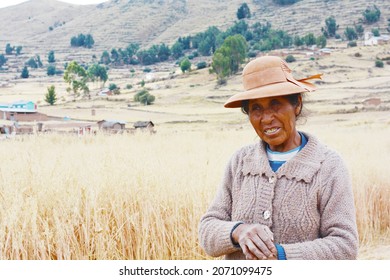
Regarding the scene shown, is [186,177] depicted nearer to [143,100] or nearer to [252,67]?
[252,67]

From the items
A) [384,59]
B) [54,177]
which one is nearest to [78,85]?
[384,59]

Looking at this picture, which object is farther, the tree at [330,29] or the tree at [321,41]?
the tree at [330,29]

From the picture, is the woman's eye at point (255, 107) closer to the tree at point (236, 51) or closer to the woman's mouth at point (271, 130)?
the woman's mouth at point (271, 130)

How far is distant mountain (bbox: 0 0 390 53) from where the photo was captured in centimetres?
8038

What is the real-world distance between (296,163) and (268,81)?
0.81ft

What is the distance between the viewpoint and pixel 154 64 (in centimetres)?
6291

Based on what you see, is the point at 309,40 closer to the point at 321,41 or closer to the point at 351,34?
the point at 321,41

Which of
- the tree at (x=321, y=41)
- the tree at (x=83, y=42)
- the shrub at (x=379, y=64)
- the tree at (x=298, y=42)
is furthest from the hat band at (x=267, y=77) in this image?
the tree at (x=83, y=42)

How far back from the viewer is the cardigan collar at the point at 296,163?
1.56 m

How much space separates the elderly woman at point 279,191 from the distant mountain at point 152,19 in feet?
234

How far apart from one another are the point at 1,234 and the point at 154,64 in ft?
200

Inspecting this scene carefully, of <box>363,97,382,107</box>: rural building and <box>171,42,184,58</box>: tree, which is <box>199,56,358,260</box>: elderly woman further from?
<box>171,42,184,58</box>: tree

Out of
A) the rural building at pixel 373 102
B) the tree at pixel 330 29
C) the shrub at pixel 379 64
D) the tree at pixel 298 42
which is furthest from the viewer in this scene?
the tree at pixel 330 29

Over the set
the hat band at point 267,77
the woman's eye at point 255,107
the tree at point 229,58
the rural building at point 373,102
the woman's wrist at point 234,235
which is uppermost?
the hat band at point 267,77
